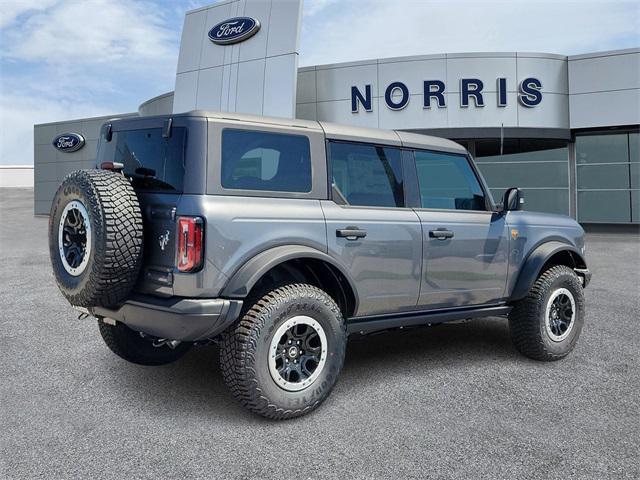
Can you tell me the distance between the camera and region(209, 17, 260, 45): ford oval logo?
19734 millimetres

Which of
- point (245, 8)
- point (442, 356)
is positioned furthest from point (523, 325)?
point (245, 8)

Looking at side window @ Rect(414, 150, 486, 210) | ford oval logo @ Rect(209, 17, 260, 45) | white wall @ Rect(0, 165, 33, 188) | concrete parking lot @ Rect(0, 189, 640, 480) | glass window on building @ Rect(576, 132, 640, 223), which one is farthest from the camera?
white wall @ Rect(0, 165, 33, 188)

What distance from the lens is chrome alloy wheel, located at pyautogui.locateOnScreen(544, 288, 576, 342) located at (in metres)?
5.00

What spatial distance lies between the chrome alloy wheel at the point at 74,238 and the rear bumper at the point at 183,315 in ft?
1.31

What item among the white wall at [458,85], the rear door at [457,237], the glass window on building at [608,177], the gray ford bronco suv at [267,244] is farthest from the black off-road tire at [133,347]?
the glass window on building at [608,177]

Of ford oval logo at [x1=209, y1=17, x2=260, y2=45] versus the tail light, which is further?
ford oval logo at [x1=209, y1=17, x2=260, y2=45]

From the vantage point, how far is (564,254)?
17.7 ft

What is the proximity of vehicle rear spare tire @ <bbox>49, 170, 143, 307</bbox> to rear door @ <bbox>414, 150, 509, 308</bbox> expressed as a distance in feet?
7.06

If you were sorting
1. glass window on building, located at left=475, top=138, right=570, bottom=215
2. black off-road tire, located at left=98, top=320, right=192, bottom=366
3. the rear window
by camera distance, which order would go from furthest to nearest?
glass window on building, located at left=475, top=138, right=570, bottom=215 < black off-road tire, located at left=98, top=320, right=192, bottom=366 < the rear window

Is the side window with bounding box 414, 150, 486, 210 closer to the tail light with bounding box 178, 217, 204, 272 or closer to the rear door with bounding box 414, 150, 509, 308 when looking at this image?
the rear door with bounding box 414, 150, 509, 308

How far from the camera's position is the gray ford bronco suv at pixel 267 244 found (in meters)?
3.32

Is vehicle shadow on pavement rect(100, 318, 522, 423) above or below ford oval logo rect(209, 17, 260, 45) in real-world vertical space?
below

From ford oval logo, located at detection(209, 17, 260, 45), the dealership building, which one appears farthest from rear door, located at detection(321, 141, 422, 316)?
ford oval logo, located at detection(209, 17, 260, 45)

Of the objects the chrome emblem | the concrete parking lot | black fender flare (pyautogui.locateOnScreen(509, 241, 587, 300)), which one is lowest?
the concrete parking lot
